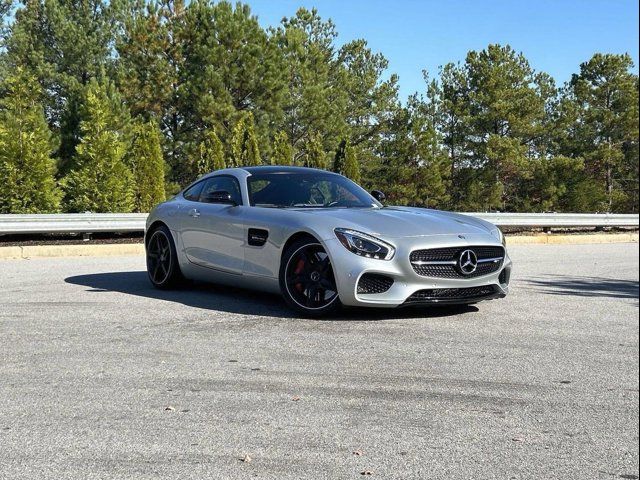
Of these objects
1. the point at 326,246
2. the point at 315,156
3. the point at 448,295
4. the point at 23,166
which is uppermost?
the point at 315,156

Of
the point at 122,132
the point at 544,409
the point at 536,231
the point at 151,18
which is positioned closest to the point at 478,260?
the point at 544,409

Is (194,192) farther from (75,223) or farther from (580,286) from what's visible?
(75,223)

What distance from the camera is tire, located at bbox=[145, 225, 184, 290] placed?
29.1 feet

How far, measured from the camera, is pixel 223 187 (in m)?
8.61

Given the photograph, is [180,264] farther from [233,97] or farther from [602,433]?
[233,97]

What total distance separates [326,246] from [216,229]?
1802 mm

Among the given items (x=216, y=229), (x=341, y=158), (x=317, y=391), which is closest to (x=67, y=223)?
(x=216, y=229)

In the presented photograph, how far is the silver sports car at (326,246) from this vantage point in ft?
21.7

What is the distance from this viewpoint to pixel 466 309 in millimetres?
7461

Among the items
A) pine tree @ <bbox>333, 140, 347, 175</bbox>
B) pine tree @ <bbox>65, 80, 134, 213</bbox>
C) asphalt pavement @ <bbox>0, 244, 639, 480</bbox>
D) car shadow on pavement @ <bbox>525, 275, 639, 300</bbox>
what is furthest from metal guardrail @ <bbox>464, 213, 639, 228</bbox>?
asphalt pavement @ <bbox>0, 244, 639, 480</bbox>

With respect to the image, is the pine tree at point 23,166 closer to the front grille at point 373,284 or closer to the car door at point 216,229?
the car door at point 216,229

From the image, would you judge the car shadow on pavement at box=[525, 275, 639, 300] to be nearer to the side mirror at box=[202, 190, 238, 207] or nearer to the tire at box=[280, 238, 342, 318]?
the tire at box=[280, 238, 342, 318]

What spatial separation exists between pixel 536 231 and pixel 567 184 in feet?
77.5

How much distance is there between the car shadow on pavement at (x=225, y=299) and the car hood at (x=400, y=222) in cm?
78
